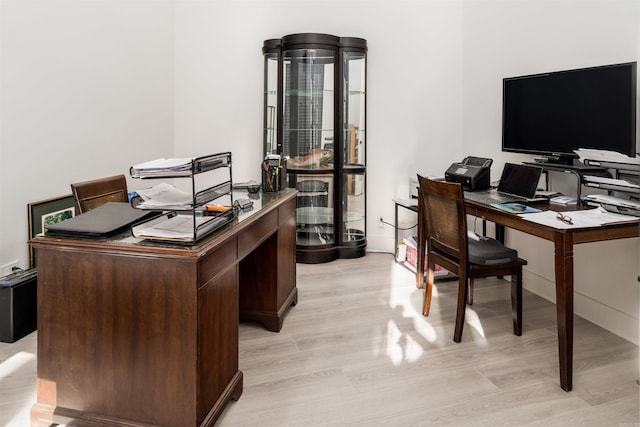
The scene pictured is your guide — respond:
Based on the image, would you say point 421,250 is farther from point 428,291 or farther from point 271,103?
point 271,103

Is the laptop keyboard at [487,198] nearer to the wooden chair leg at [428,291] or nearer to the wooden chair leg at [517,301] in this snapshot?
the wooden chair leg at [517,301]

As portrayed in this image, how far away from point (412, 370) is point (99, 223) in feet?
5.21

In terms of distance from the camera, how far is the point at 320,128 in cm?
416

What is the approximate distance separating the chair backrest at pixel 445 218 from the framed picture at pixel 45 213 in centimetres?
233

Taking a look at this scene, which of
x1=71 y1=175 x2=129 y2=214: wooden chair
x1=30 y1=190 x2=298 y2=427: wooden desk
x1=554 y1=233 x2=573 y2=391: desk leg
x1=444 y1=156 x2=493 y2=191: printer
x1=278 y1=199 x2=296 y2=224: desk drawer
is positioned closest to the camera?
x1=30 y1=190 x2=298 y2=427: wooden desk

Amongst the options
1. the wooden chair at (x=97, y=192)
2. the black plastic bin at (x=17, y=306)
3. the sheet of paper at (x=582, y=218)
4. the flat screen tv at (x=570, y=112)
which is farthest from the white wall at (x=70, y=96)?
the flat screen tv at (x=570, y=112)

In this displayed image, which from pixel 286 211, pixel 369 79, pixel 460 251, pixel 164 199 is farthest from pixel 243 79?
pixel 164 199

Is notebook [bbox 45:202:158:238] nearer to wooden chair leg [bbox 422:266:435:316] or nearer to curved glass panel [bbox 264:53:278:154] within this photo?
wooden chair leg [bbox 422:266:435:316]

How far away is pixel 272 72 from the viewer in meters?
4.29

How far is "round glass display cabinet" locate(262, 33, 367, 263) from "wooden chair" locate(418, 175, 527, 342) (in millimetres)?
1417

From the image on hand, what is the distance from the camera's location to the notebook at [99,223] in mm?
1639

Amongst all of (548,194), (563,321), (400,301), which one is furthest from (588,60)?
(400,301)

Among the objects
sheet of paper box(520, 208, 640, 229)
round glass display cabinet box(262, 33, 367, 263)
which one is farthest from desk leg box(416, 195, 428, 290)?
sheet of paper box(520, 208, 640, 229)

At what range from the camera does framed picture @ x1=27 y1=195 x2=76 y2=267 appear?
9.30 feet
